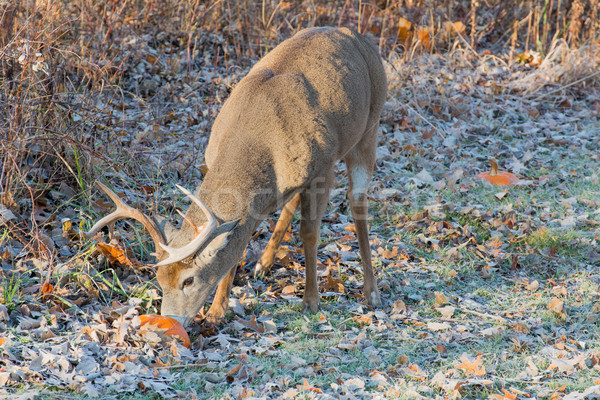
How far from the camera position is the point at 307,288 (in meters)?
5.18

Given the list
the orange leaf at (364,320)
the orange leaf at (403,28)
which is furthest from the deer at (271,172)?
the orange leaf at (403,28)

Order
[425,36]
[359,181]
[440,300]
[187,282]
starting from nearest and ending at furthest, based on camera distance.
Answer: [187,282], [440,300], [359,181], [425,36]

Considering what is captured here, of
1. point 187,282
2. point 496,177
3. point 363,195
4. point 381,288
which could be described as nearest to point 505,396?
point 381,288

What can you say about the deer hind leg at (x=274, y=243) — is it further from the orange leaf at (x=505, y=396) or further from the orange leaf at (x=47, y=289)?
the orange leaf at (x=505, y=396)

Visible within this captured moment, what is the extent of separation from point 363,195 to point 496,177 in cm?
253

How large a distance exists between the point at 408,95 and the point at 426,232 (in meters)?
3.64

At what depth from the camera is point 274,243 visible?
5.72 meters

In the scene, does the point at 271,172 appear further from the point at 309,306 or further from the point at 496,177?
the point at 496,177

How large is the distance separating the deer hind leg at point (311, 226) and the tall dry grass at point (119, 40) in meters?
1.83

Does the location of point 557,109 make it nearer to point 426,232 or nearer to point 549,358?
point 426,232

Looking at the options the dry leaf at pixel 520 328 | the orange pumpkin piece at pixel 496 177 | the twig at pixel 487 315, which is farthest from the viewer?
the orange pumpkin piece at pixel 496 177

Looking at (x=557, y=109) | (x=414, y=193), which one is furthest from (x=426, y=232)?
(x=557, y=109)

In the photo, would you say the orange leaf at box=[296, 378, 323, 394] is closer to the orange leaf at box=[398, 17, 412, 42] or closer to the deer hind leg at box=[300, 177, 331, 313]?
the deer hind leg at box=[300, 177, 331, 313]

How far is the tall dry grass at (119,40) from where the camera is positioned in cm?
541
